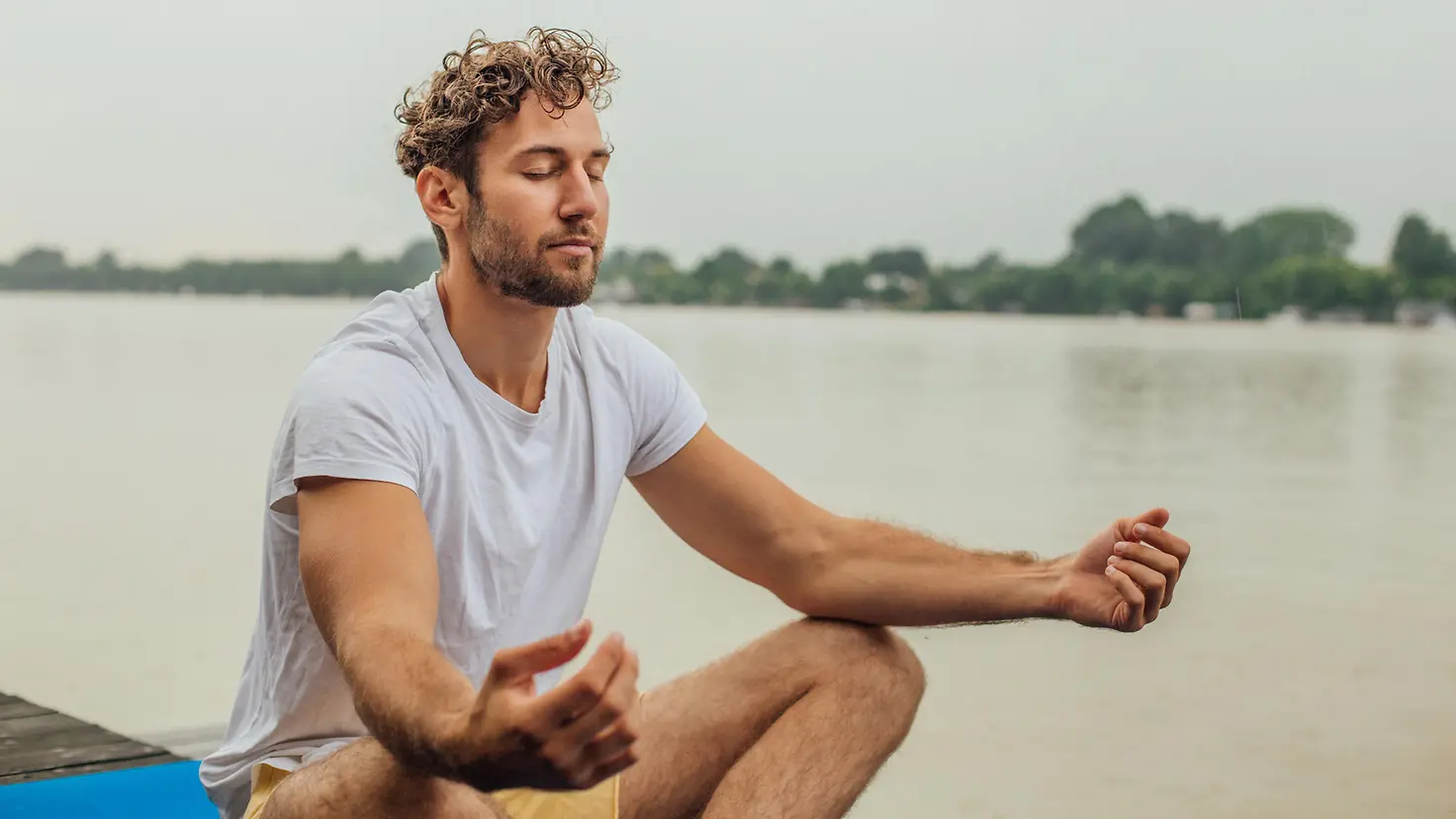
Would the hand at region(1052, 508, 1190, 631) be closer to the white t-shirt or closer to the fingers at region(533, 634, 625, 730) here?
the white t-shirt

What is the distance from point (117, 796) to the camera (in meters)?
2.02

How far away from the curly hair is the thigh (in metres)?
0.53

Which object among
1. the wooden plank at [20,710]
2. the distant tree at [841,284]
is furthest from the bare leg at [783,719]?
the distant tree at [841,284]

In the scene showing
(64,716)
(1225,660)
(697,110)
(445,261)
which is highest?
(697,110)

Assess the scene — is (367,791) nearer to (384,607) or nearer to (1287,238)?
(384,607)

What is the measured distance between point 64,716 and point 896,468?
722 cm

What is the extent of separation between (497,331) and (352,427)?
0.78 ft

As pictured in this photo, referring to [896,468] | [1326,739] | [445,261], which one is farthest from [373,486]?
[896,468]

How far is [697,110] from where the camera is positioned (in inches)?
708

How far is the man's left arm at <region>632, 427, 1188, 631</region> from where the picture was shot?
1581mm

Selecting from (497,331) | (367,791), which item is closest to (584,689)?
(367,791)

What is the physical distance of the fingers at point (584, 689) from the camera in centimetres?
95

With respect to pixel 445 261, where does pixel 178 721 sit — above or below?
below

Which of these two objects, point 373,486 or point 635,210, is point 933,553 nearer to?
point 373,486
